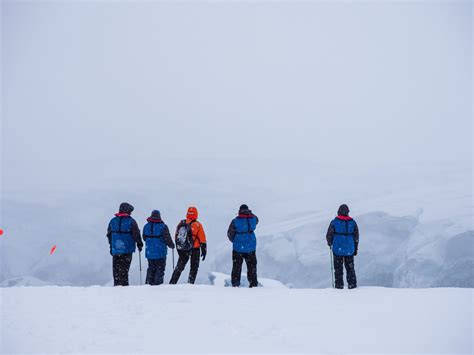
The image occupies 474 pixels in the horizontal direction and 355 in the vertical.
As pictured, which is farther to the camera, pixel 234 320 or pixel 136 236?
pixel 136 236

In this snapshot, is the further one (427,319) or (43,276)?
(43,276)

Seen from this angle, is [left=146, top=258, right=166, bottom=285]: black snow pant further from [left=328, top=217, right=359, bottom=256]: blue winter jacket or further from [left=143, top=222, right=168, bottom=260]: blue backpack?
[left=328, top=217, right=359, bottom=256]: blue winter jacket

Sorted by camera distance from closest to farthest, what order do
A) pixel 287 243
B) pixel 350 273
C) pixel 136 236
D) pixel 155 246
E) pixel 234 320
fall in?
pixel 234 320 → pixel 350 273 → pixel 136 236 → pixel 155 246 → pixel 287 243

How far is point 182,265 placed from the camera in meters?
8.16

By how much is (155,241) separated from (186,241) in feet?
2.03

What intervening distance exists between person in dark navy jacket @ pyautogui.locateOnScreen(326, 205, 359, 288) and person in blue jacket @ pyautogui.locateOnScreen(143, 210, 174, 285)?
3.20 m

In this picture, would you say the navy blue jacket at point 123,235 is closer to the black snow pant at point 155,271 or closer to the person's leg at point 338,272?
the black snow pant at point 155,271

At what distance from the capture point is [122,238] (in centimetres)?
797

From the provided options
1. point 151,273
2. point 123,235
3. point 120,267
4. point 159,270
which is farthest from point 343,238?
point 120,267

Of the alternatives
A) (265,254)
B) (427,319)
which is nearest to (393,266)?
(265,254)

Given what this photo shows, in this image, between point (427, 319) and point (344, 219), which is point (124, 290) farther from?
point (427, 319)

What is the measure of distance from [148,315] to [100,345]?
1.17 m

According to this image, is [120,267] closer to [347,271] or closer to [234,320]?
[234,320]

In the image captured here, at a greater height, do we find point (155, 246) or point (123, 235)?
point (123, 235)
